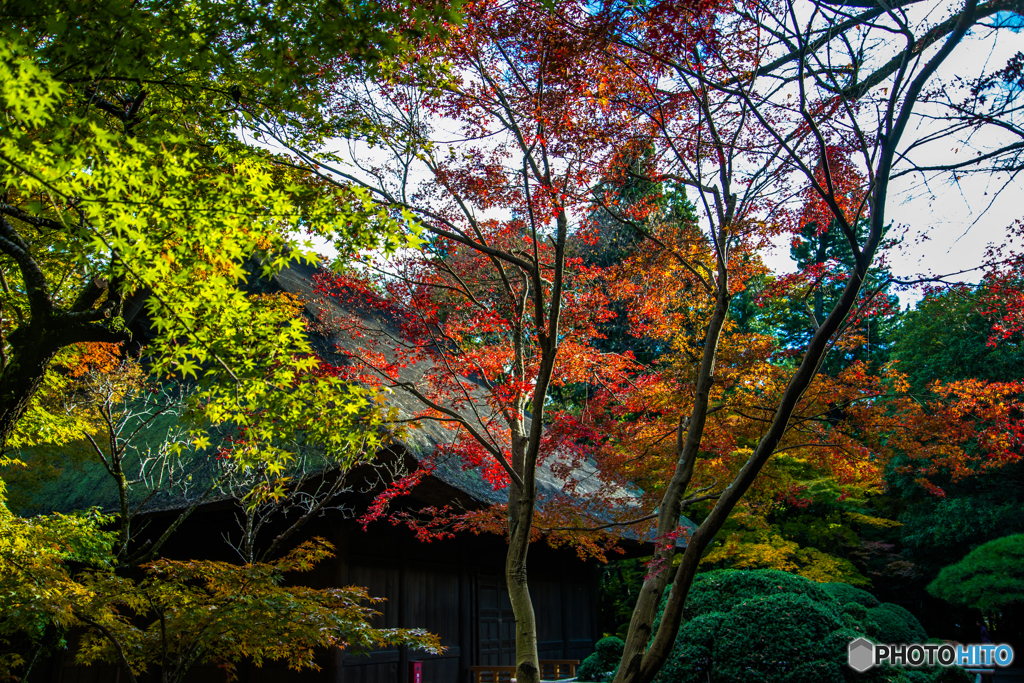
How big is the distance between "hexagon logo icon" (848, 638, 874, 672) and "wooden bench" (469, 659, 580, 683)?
4100 mm

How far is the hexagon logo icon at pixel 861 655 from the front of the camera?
6.76m

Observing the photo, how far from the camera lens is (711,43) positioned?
191 inches

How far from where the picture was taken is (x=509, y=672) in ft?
30.2

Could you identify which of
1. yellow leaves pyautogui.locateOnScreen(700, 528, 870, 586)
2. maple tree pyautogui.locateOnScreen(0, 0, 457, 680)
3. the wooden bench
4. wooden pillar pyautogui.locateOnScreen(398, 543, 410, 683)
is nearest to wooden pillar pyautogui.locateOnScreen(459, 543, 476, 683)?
the wooden bench

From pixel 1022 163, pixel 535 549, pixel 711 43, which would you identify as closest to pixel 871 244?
pixel 1022 163

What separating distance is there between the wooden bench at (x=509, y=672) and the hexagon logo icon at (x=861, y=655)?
410cm

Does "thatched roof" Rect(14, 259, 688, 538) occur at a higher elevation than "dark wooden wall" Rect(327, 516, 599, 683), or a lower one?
higher

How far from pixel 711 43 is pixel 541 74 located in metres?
1.30

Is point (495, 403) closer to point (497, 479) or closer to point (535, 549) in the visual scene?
point (497, 479)

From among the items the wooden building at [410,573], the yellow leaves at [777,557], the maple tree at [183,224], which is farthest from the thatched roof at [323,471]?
the yellow leaves at [777,557]

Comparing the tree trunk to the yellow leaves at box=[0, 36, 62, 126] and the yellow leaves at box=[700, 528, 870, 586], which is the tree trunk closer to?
the yellow leaves at box=[0, 36, 62, 126]

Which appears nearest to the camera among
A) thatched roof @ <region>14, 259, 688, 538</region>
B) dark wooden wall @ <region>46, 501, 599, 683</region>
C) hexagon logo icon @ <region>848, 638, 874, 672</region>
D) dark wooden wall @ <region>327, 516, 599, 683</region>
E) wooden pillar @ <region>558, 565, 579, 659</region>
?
hexagon logo icon @ <region>848, 638, 874, 672</region>

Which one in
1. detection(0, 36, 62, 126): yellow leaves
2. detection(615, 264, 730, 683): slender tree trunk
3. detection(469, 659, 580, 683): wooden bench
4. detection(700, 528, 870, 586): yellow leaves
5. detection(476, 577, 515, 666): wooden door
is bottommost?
detection(469, 659, 580, 683): wooden bench

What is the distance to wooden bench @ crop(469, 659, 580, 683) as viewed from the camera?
350 inches
